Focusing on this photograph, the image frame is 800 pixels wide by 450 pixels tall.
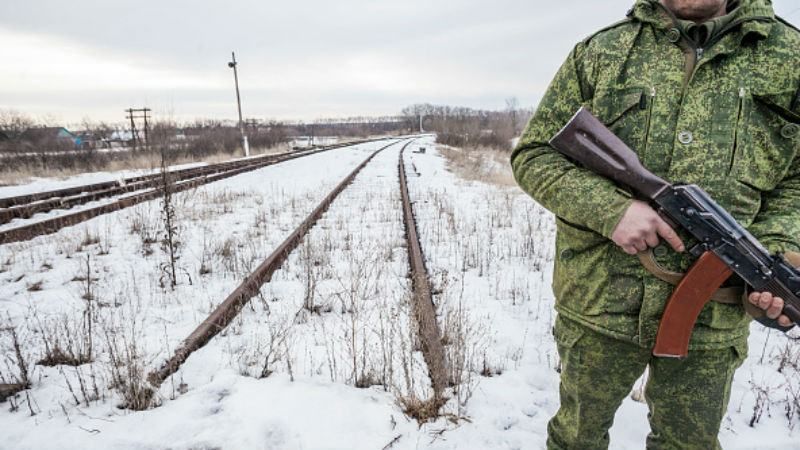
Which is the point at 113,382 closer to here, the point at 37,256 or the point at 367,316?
the point at 367,316

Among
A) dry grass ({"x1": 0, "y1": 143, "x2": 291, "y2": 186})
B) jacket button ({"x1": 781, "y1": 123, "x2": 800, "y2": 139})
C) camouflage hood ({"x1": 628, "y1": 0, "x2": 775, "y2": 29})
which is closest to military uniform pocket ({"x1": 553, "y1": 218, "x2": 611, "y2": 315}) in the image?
jacket button ({"x1": 781, "y1": 123, "x2": 800, "y2": 139})

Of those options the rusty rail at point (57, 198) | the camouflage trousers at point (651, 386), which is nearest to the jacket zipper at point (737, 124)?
the camouflage trousers at point (651, 386)

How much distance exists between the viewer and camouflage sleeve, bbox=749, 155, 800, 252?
51.4 inches

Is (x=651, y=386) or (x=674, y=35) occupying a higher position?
(x=674, y=35)

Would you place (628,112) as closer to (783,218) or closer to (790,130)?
(790,130)

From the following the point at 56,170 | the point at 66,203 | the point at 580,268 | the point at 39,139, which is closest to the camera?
the point at 580,268

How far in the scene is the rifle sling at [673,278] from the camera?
51.9 inches

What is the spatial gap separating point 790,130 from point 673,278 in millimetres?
533

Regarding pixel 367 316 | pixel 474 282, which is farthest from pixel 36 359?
pixel 474 282

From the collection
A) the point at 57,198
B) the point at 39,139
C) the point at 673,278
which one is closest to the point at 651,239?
the point at 673,278

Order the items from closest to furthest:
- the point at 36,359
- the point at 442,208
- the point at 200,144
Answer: the point at 36,359, the point at 442,208, the point at 200,144

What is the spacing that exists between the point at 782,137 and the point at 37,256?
6.58 meters

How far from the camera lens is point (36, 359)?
277 centimetres

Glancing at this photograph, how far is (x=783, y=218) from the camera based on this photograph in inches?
51.9
